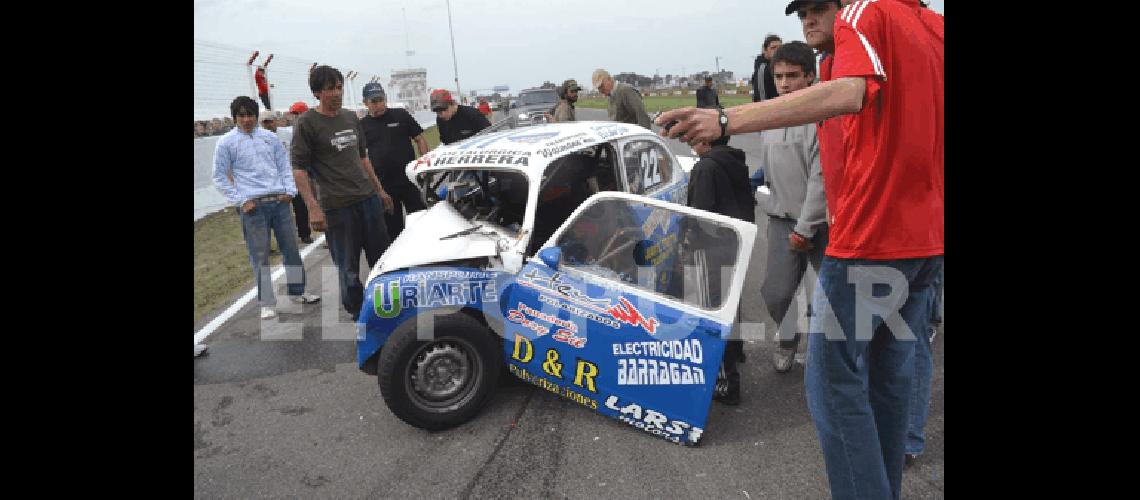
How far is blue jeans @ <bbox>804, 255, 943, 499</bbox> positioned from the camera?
1.83 meters

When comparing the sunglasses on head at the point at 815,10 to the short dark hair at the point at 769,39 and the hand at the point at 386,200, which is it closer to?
the hand at the point at 386,200

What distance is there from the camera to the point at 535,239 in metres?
3.40

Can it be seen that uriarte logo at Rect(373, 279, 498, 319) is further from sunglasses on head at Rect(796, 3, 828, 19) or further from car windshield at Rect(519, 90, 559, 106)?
car windshield at Rect(519, 90, 559, 106)

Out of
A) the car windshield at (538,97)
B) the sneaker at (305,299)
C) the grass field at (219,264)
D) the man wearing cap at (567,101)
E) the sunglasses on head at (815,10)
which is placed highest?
the car windshield at (538,97)

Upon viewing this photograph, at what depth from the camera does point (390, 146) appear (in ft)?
19.6

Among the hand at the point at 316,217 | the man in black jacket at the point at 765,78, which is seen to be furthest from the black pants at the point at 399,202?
the man in black jacket at the point at 765,78

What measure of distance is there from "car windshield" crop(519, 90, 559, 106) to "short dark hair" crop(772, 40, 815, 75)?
20.5 metres

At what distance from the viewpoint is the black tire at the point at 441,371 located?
9.91ft

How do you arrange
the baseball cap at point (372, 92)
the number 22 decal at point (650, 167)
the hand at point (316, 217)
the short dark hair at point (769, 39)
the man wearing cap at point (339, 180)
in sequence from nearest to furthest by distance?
the hand at point (316, 217) < the man wearing cap at point (339, 180) < the number 22 decal at point (650, 167) < the baseball cap at point (372, 92) < the short dark hair at point (769, 39)

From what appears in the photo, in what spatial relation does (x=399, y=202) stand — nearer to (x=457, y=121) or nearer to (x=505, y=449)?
(x=457, y=121)

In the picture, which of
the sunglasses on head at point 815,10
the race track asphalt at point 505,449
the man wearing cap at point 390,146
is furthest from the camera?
the man wearing cap at point 390,146
